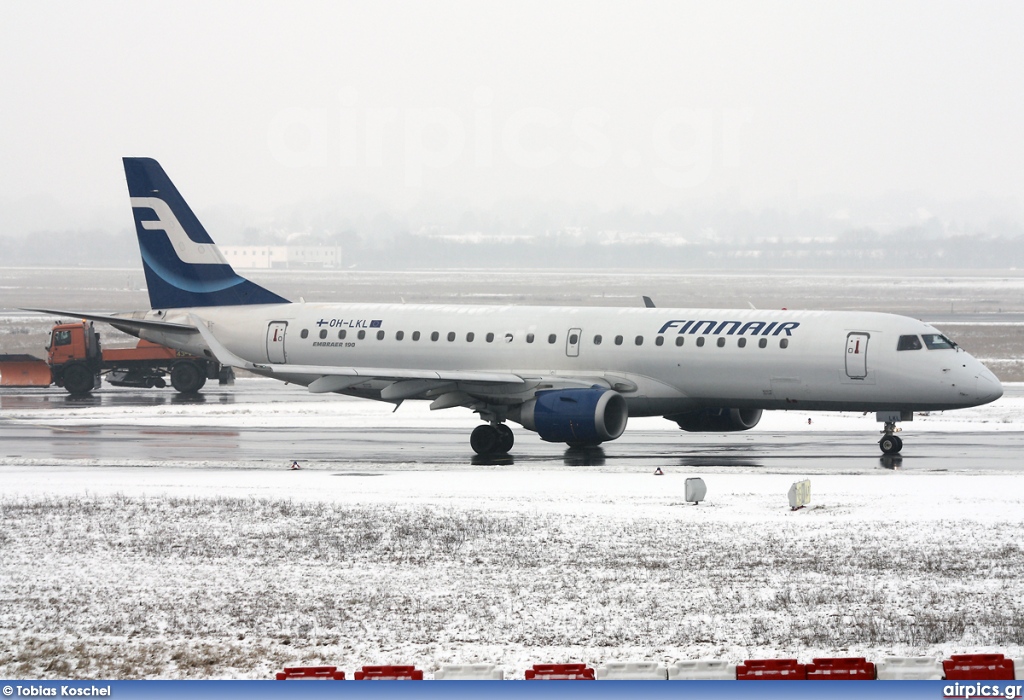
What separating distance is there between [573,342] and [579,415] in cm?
321

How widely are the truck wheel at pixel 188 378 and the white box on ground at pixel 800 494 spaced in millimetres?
32064

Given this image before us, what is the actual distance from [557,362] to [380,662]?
19483 millimetres

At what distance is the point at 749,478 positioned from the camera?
2470 centimetres

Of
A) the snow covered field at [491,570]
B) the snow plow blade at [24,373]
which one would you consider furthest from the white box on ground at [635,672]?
the snow plow blade at [24,373]

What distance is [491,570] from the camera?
54.0 ft

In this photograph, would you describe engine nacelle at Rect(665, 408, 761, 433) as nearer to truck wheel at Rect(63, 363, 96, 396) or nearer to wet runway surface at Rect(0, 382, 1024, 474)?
wet runway surface at Rect(0, 382, 1024, 474)

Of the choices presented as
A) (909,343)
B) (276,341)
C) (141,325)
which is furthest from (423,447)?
(909,343)

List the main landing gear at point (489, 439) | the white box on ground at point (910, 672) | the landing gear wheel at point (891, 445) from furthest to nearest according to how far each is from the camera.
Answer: the main landing gear at point (489, 439) < the landing gear wheel at point (891, 445) < the white box on ground at point (910, 672)

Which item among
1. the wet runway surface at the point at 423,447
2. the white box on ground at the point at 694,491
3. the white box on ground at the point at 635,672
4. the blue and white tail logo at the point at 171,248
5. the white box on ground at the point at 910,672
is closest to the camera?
the white box on ground at the point at 910,672

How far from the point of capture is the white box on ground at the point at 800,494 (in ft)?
67.7

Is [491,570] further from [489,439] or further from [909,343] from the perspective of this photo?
[909,343]

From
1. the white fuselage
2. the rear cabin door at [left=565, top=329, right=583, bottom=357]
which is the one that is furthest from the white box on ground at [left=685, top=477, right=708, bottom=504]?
the rear cabin door at [left=565, top=329, right=583, bottom=357]

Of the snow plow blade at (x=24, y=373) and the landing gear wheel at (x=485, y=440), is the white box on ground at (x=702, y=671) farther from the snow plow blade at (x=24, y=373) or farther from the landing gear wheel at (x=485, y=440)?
the snow plow blade at (x=24, y=373)

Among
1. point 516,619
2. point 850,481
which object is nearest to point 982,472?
point 850,481
